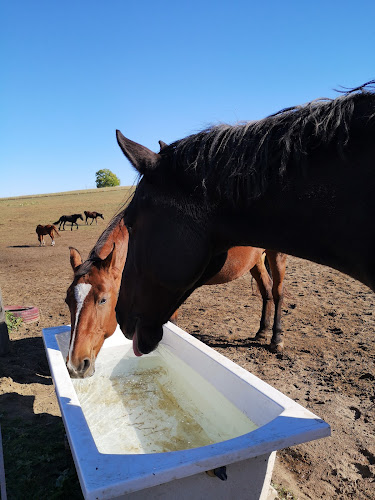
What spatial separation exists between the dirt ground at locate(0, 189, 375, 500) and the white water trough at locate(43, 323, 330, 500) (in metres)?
0.52

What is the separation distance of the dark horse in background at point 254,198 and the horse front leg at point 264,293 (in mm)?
3420

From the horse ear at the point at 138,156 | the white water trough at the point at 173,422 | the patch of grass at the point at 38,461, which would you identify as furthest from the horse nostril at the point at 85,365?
the horse ear at the point at 138,156

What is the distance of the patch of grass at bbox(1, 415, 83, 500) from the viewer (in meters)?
2.11

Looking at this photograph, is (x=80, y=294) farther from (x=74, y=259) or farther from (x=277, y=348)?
(x=277, y=348)

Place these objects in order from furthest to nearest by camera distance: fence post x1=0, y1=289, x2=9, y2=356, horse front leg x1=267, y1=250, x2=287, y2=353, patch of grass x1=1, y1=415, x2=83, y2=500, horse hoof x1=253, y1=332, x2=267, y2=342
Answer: horse hoof x1=253, y1=332, x2=267, y2=342 < horse front leg x1=267, y1=250, x2=287, y2=353 < fence post x1=0, y1=289, x2=9, y2=356 < patch of grass x1=1, y1=415, x2=83, y2=500

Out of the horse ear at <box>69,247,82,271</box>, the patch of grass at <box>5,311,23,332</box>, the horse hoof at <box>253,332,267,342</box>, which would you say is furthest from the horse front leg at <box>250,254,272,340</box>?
the patch of grass at <box>5,311,23,332</box>

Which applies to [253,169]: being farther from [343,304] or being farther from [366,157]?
[343,304]

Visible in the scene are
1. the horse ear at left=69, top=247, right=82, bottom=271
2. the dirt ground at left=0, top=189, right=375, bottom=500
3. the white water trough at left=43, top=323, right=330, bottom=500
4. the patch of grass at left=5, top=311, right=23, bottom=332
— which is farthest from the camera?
the patch of grass at left=5, top=311, right=23, bottom=332

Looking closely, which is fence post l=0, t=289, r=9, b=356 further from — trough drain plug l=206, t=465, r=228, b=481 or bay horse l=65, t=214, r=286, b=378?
trough drain plug l=206, t=465, r=228, b=481

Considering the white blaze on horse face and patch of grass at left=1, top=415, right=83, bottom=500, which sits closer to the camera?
patch of grass at left=1, top=415, right=83, bottom=500

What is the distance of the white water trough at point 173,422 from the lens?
143 centimetres

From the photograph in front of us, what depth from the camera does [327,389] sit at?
323cm

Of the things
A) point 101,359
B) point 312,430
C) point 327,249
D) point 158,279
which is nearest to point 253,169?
point 327,249

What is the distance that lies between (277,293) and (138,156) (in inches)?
146
